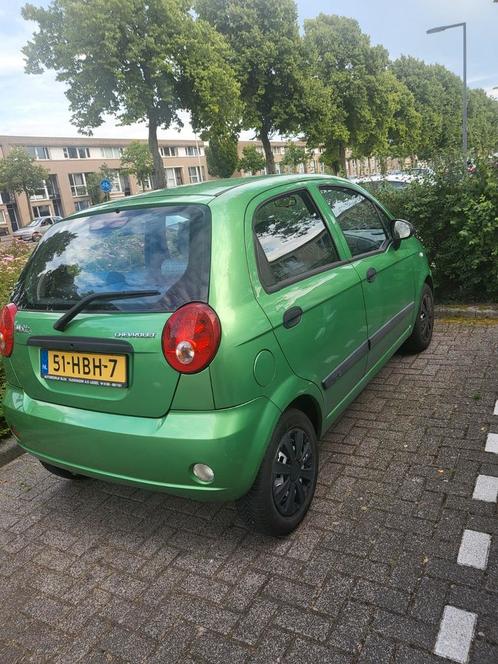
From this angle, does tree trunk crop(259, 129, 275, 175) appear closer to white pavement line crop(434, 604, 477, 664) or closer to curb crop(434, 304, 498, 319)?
curb crop(434, 304, 498, 319)

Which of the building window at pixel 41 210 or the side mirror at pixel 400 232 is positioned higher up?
the building window at pixel 41 210

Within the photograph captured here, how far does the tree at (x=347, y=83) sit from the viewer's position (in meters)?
30.0

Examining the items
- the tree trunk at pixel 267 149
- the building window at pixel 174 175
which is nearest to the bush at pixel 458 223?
the tree trunk at pixel 267 149

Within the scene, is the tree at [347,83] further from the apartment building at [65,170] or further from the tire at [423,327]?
the apartment building at [65,170]

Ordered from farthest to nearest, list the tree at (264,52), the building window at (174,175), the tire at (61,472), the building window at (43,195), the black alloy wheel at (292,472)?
the building window at (174,175)
the building window at (43,195)
the tree at (264,52)
the tire at (61,472)
the black alloy wheel at (292,472)

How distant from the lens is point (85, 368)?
2359 mm

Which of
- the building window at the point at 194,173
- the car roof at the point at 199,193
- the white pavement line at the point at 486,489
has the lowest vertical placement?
the white pavement line at the point at 486,489

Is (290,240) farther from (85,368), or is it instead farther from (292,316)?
(85,368)

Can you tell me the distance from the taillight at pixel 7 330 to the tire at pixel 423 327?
3.29 m

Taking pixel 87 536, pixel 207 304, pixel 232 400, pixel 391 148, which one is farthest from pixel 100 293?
pixel 391 148

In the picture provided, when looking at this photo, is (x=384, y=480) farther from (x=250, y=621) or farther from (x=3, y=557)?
(x=3, y=557)

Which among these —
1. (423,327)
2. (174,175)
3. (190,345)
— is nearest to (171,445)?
(190,345)

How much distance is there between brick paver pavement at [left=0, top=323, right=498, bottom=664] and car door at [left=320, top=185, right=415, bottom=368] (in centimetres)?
70

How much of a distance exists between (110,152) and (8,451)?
74717 millimetres
